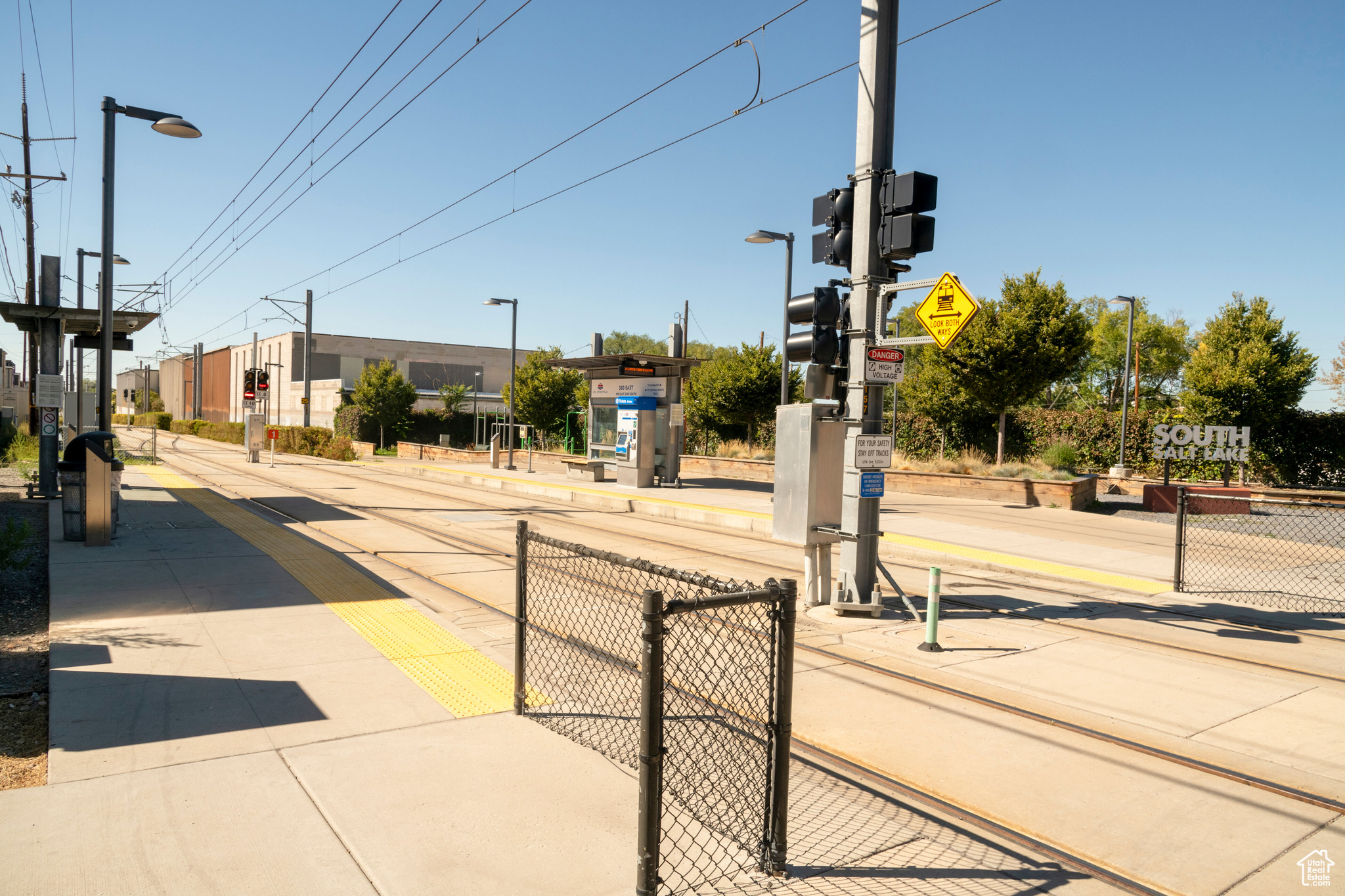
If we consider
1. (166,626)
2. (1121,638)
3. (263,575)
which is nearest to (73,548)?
(263,575)

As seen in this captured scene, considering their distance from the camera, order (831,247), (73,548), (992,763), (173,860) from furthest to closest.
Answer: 1. (73,548)
2. (831,247)
3. (992,763)
4. (173,860)

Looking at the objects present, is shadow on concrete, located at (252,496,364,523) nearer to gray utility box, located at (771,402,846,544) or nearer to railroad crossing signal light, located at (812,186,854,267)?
gray utility box, located at (771,402,846,544)

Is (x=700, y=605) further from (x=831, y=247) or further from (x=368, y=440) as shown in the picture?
(x=368, y=440)

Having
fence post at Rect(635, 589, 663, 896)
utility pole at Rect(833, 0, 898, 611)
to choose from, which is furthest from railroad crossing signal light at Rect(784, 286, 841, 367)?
fence post at Rect(635, 589, 663, 896)

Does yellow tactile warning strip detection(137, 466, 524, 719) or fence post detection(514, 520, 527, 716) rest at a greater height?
fence post detection(514, 520, 527, 716)

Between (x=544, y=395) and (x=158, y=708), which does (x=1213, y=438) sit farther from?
(x=544, y=395)

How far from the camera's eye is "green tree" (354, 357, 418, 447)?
48438mm

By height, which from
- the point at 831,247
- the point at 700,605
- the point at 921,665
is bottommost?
the point at 921,665

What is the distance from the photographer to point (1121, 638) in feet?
27.1

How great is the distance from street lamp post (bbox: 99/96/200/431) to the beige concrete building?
128 feet

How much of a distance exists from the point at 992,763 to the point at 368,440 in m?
48.6

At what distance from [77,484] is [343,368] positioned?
60581 mm

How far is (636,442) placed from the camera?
80.9 ft

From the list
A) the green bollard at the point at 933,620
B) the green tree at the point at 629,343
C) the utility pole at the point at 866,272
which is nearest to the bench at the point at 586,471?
the utility pole at the point at 866,272
